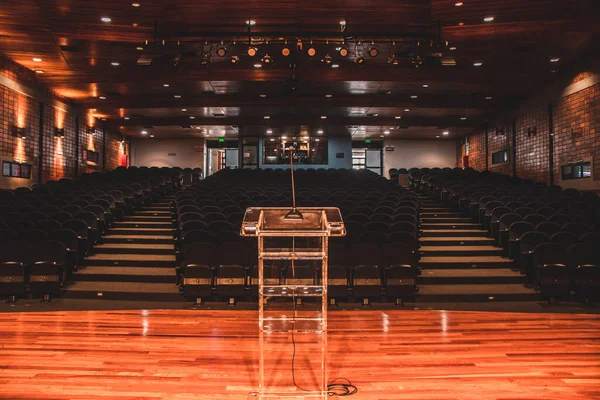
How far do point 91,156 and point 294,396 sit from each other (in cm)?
1345

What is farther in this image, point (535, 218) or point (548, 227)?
point (535, 218)

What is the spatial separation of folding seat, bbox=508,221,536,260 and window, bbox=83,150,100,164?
12206 mm

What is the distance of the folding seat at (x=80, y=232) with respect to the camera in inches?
241

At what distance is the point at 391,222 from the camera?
6.75 metres

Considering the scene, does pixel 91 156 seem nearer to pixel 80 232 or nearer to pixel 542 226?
pixel 80 232

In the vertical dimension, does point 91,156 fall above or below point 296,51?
below

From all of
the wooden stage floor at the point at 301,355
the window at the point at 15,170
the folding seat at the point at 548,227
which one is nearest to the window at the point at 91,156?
the window at the point at 15,170

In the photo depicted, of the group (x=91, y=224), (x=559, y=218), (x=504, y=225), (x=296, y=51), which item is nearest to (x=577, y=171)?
(x=559, y=218)

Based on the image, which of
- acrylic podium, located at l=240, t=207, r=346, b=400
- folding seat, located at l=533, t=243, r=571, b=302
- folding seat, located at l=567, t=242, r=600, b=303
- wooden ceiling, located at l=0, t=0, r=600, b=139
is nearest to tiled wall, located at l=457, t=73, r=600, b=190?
wooden ceiling, located at l=0, t=0, r=600, b=139

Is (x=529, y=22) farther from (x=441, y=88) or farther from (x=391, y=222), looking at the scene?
(x=391, y=222)

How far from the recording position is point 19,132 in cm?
948

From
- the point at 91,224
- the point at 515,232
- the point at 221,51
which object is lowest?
the point at 515,232

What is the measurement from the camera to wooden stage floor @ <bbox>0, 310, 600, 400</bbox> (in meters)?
2.55

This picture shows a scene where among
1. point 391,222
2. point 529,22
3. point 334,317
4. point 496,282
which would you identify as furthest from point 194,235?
point 529,22
